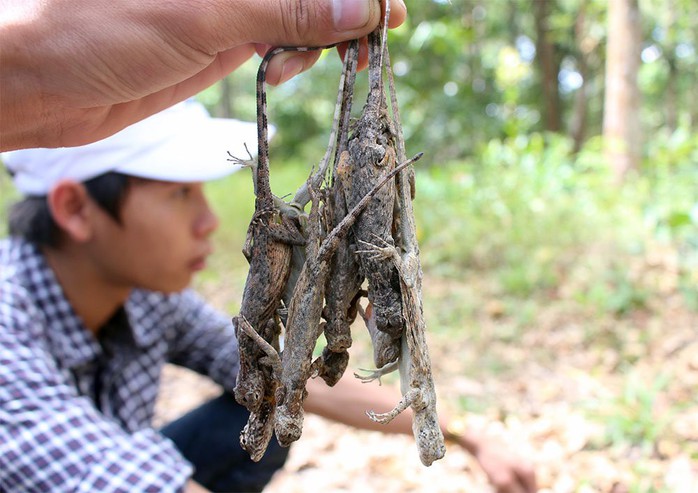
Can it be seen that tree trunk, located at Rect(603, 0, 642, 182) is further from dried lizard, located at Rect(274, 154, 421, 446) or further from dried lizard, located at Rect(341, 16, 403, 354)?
dried lizard, located at Rect(274, 154, 421, 446)

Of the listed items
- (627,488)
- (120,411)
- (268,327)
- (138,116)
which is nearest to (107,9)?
(138,116)

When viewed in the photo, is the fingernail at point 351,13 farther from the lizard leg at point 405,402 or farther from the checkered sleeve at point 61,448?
the checkered sleeve at point 61,448

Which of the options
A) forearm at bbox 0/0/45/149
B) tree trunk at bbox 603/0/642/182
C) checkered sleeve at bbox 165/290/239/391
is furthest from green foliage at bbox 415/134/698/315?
forearm at bbox 0/0/45/149

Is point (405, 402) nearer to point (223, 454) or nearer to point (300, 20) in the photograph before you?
point (300, 20)

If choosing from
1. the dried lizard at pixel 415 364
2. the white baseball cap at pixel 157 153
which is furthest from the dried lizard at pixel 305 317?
the white baseball cap at pixel 157 153

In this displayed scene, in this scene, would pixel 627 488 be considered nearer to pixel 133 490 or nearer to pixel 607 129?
pixel 133 490

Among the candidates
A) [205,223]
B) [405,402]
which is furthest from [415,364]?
[205,223]
